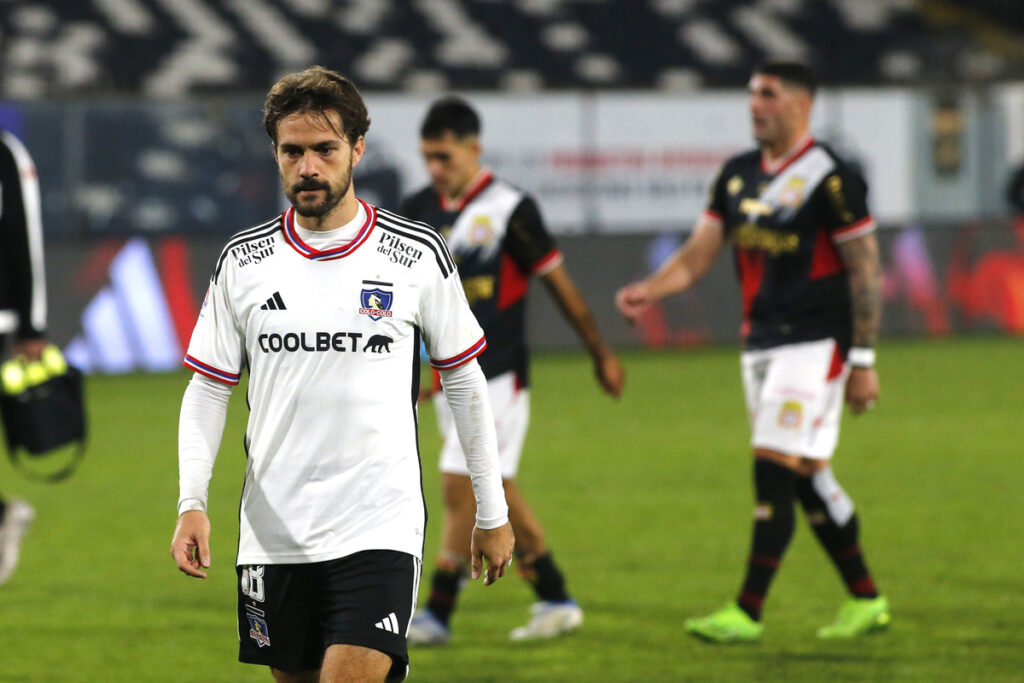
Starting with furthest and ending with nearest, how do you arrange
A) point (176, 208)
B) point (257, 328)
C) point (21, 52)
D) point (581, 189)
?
point (21, 52), point (581, 189), point (176, 208), point (257, 328)

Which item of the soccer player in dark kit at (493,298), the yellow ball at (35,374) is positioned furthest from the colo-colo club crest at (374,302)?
the yellow ball at (35,374)

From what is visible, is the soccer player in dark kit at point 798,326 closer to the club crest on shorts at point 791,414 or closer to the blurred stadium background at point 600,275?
the club crest on shorts at point 791,414

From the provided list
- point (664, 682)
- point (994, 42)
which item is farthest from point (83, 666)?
point (994, 42)

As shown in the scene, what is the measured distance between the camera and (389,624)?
12.9ft

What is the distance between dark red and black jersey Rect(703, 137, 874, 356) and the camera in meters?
6.55

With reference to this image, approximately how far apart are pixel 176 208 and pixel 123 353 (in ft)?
8.70

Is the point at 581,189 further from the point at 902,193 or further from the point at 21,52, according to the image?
the point at 21,52

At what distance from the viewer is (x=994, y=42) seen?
28.8 metres

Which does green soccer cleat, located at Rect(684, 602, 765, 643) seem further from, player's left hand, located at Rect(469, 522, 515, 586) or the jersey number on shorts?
the jersey number on shorts

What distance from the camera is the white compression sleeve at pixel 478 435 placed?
4035 mm

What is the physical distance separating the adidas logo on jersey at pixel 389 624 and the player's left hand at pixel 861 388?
3.04m

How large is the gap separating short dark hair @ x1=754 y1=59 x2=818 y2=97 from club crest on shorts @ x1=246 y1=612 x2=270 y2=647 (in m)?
3.53

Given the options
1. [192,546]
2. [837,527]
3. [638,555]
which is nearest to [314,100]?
[192,546]

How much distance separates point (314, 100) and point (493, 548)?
3.77 ft
